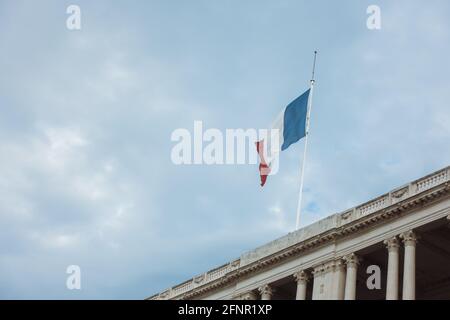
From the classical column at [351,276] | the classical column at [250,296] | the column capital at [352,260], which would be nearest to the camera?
the classical column at [351,276]

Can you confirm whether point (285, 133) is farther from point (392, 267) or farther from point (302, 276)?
point (392, 267)

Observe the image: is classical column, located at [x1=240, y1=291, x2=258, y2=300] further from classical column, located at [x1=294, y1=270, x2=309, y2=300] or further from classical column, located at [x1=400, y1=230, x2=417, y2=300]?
classical column, located at [x1=400, y1=230, x2=417, y2=300]

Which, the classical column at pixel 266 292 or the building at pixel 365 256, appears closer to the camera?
the building at pixel 365 256

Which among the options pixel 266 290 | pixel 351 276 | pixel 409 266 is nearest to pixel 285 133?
pixel 266 290

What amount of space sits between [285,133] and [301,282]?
15245mm

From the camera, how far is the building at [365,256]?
60.3 m

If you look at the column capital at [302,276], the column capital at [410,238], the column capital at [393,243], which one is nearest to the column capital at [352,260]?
the column capital at [393,243]

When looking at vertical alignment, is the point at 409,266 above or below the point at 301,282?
above

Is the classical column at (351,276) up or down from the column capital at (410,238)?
down

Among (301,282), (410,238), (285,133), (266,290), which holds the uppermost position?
(285,133)

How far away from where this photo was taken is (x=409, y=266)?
2349 inches

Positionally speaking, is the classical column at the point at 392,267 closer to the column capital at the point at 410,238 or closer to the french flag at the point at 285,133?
the column capital at the point at 410,238
